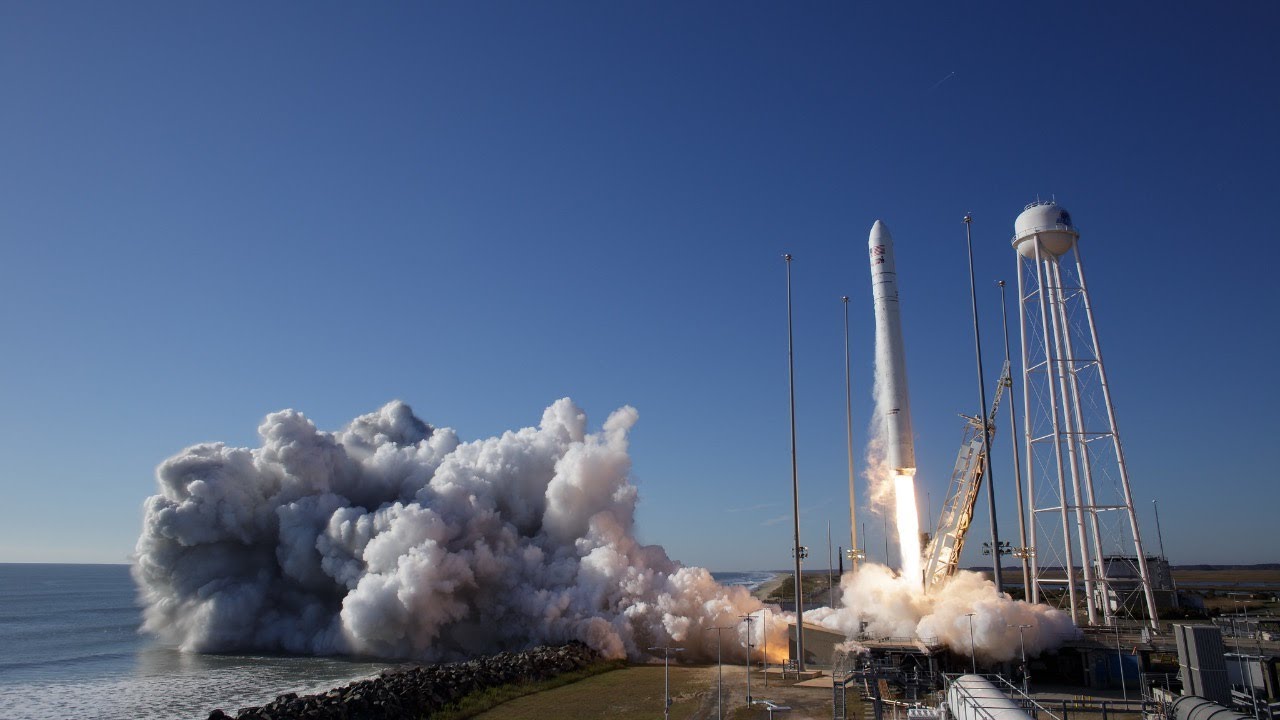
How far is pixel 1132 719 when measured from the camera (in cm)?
2517

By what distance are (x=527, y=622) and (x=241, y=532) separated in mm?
19700

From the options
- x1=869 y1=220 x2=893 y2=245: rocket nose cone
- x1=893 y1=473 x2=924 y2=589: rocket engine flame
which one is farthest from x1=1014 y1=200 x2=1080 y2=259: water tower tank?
x1=893 y1=473 x2=924 y2=589: rocket engine flame

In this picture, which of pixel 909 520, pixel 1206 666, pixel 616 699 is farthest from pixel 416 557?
pixel 1206 666

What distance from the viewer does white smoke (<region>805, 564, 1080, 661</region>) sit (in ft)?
108

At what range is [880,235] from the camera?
4238cm

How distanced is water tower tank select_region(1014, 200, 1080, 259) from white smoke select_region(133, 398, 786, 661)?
23.2 meters

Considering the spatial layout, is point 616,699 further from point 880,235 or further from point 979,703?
point 880,235

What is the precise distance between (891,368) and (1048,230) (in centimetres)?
1033

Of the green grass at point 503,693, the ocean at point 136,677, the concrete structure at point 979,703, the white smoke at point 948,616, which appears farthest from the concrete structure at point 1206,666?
the ocean at point 136,677

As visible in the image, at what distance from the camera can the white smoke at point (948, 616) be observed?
33.0 m

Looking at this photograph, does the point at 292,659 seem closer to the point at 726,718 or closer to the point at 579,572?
the point at 579,572

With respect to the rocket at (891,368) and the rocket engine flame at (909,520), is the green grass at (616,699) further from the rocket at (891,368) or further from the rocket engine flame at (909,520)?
the rocket at (891,368)

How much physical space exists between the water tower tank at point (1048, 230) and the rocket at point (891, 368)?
6.70m

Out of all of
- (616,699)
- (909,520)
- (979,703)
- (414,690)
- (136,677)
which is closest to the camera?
(979,703)
